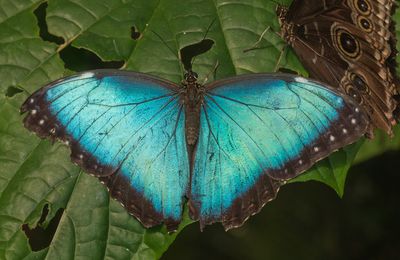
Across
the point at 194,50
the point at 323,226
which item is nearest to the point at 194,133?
the point at 194,50

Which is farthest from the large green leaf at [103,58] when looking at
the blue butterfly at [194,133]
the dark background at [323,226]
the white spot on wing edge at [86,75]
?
the dark background at [323,226]


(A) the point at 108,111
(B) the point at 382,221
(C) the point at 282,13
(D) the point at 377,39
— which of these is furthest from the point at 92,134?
(B) the point at 382,221

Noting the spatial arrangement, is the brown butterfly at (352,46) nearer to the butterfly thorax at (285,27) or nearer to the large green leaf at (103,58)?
the butterfly thorax at (285,27)

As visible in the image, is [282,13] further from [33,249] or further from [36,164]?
[33,249]

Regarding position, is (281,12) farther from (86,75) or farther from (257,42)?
(86,75)

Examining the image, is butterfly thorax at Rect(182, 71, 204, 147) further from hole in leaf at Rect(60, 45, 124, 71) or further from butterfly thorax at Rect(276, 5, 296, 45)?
butterfly thorax at Rect(276, 5, 296, 45)

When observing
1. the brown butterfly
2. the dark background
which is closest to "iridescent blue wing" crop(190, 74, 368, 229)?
the brown butterfly
